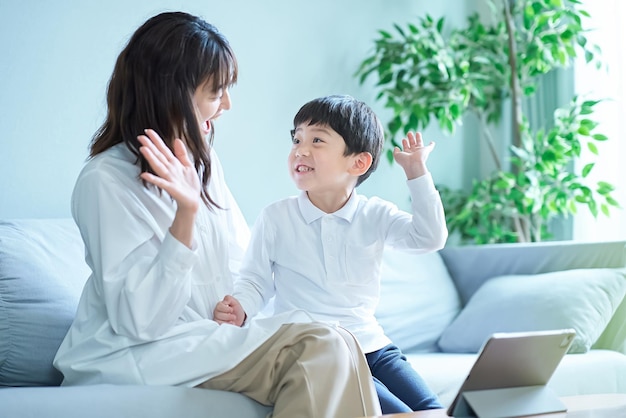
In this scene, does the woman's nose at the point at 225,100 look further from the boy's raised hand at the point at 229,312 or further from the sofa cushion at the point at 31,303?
the sofa cushion at the point at 31,303

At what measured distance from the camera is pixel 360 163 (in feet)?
6.66

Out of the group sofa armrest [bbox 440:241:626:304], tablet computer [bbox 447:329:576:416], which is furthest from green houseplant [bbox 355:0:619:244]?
tablet computer [bbox 447:329:576:416]

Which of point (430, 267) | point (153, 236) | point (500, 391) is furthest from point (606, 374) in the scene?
point (153, 236)

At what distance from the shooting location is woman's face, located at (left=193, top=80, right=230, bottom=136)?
5.59 ft

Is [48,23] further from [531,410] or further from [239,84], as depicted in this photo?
[531,410]

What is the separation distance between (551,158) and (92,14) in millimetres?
1698

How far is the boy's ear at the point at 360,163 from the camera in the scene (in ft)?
6.64

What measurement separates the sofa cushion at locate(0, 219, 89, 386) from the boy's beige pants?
16.7 inches

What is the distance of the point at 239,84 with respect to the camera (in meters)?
2.75

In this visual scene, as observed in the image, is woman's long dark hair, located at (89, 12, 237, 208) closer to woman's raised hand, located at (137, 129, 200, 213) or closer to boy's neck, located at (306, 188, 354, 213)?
woman's raised hand, located at (137, 129, 200, 213)

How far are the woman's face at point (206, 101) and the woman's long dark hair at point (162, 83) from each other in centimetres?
2

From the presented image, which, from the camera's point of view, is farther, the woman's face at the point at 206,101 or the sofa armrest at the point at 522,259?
the sofa armrest at the point at 522,259

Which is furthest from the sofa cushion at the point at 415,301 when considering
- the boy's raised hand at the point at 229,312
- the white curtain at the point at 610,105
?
the boy's raised hand at the point at 229,312

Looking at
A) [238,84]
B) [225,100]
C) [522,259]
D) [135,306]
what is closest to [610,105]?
[522,259]
